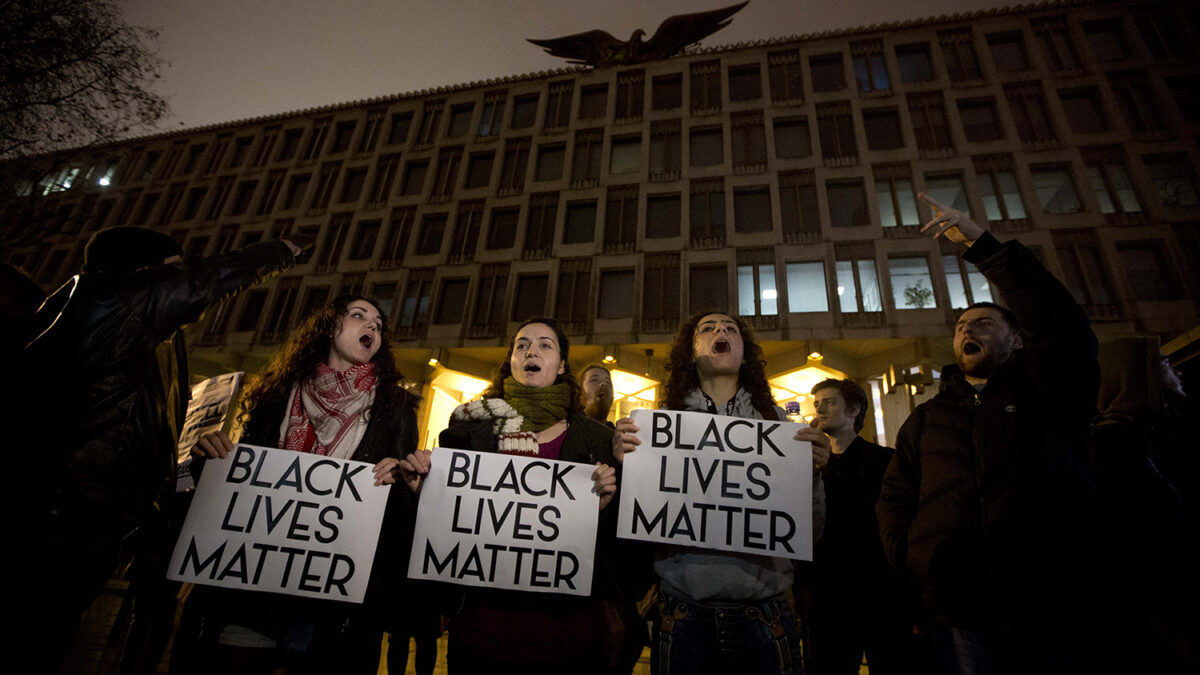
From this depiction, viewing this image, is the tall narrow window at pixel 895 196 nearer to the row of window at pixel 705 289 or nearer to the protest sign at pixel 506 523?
the row of window at pixel 705 289

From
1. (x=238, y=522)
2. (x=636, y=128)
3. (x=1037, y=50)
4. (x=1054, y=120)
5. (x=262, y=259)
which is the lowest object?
(x=238, y=522)

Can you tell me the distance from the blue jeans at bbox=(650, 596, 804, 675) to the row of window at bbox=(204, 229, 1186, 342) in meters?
12.3

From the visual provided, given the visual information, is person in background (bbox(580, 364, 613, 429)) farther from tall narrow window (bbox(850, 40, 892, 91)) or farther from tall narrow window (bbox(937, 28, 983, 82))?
tall narrow window (bbox(937, 28, 983, 82))

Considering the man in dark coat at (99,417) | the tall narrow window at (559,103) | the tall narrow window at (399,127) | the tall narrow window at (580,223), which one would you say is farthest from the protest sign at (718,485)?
the tall narrow window at (399,127)

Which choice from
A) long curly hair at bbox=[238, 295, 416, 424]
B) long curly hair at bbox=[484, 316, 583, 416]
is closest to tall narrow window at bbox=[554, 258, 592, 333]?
long curly hair at bbox=[484, 316, 583, 416]

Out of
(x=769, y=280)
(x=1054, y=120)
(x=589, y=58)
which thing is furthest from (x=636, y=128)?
Result: (x=1054, y=120)

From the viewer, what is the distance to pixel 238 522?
7.38 ft

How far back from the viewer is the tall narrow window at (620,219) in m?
17.4

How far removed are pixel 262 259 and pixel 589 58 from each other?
21.9 meters

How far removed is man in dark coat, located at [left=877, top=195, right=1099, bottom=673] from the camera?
72.7 inches

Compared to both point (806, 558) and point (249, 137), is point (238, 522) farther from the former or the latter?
point (249, 137)

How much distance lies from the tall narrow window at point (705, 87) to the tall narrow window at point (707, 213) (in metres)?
3.40

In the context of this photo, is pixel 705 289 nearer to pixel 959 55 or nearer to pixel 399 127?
pixel 959 55

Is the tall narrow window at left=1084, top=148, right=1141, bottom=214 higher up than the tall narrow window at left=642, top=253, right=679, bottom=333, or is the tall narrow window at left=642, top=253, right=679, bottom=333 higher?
the tall narrow window at left=1084, top=148, right=1141, bottom=214
